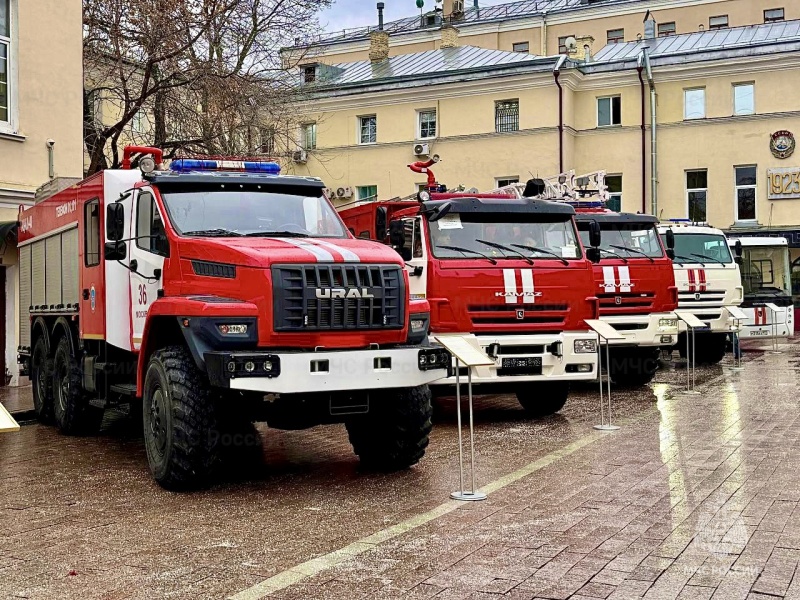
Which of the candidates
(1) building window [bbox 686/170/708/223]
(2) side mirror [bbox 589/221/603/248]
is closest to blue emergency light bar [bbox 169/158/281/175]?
(2) side mirror [bbox 589/221/603/248]

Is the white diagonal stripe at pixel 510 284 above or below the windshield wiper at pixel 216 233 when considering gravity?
below

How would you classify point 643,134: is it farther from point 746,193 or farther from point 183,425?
point 183,425

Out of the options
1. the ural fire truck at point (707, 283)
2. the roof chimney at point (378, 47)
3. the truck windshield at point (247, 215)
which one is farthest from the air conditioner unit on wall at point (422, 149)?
the truck windshield at point (247, 215)

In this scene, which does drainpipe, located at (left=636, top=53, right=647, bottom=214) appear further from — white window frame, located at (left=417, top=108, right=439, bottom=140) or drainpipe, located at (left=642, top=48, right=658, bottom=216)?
white window frame, located at (left=417, top=108, right=439, bottom=140)

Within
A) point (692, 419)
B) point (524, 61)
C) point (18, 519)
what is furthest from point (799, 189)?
point (18, 519)

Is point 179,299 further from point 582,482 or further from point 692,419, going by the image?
point 692,419

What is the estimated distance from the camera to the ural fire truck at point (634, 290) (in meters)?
15.0

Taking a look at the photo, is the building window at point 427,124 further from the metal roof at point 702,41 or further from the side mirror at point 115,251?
the side mirror at point 115,251

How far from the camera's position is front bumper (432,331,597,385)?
1119 centimetres

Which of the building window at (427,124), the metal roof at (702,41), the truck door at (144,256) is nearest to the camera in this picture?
the truck door at (144,256)

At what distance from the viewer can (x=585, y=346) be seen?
1149cm

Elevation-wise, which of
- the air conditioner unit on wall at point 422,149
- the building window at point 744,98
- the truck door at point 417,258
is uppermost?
the building window at point 744,98

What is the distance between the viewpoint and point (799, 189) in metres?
34.7

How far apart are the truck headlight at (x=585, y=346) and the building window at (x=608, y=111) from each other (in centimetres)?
2786
